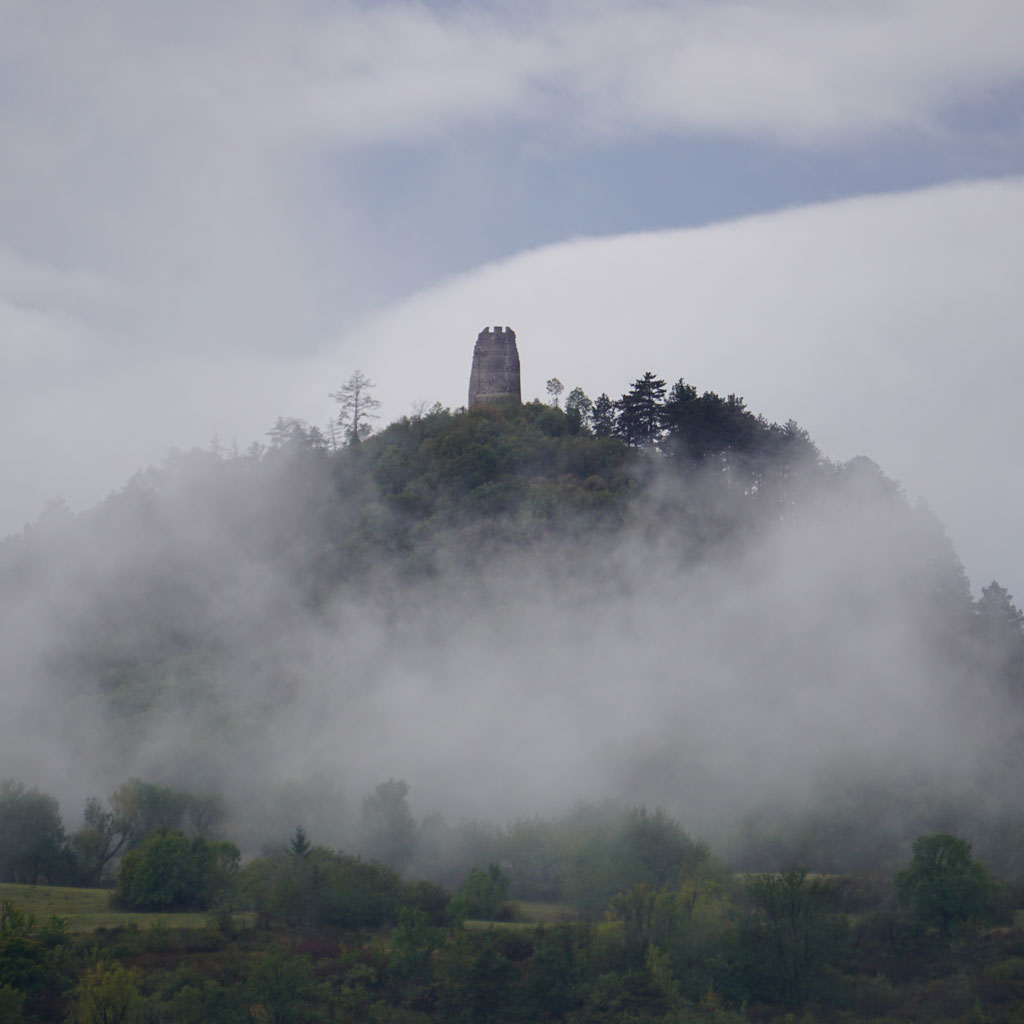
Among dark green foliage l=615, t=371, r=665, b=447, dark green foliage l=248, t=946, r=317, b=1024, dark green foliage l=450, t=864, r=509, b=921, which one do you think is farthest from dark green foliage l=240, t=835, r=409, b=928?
dark green foliage l=615, t=371, r=665, b=447

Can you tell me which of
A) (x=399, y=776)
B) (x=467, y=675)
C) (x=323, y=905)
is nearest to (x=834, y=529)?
(x=467, y=675)

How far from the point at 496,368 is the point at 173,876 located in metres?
60.7

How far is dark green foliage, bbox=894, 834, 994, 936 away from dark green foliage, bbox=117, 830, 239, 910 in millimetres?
29697

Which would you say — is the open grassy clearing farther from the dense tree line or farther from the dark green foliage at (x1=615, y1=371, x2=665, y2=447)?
the dark green foliage at (x1=615, y1=371, x2=665, y2=447)

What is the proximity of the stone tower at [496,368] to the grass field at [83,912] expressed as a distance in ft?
195

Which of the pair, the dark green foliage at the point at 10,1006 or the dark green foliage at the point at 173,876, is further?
the dark green foliage at the point at 173,876

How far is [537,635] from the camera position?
8525cm

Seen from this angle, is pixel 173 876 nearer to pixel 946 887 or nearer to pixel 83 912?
pixel 83 912

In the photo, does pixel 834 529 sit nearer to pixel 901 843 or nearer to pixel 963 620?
pixel 963 620

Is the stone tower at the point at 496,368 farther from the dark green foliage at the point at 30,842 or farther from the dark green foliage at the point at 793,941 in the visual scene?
the dark green foliage at the point at 793,941

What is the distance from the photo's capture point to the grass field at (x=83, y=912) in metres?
51.8

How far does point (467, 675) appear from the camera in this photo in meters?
82.8

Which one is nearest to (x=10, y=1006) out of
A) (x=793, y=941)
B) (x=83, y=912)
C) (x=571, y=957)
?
(x=83, y=912)

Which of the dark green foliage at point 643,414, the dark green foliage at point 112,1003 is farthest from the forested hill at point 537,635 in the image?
the dark green foliage at point 112,1003
